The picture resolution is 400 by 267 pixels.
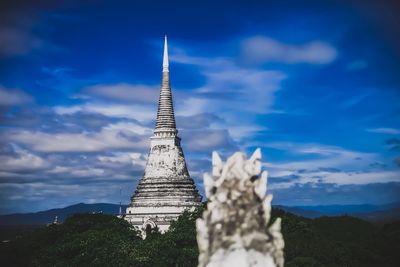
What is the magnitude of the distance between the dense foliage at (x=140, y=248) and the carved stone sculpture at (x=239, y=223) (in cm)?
2890

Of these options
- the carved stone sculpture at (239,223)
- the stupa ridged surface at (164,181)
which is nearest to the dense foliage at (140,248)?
the stupa ridged surface at (164,181)

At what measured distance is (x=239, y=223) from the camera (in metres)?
11.0

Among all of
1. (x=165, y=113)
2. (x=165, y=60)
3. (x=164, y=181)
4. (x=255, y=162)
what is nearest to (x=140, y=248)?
(x=164, y=181)

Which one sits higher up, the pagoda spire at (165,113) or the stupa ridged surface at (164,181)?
the pagoda spire at (165,113)

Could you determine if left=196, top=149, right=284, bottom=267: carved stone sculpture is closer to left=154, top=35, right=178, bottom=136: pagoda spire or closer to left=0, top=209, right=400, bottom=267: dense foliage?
left=0, top=209, right=400, bottom=267: dense foliage

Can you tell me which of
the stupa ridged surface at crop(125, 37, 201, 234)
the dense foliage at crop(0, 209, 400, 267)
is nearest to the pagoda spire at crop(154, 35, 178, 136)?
the stupa ridged surface at crop(125, 37, 201, 234)

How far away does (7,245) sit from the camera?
53.5 meters

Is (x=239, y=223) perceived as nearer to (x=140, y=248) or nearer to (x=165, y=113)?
(x=140, y=248)

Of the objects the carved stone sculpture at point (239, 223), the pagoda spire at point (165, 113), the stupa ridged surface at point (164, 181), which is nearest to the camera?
the carved stone sculpture at point (239, 223)

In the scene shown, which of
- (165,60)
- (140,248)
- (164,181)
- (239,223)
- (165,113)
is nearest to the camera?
(239,223)

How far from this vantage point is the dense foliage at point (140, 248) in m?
40.5

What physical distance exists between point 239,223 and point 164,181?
2229 inches

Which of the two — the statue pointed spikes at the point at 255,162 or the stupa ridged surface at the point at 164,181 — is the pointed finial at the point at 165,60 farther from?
the statue pointed spikes at the point at 255,162

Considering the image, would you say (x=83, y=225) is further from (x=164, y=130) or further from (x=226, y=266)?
(x=226, y=266)
